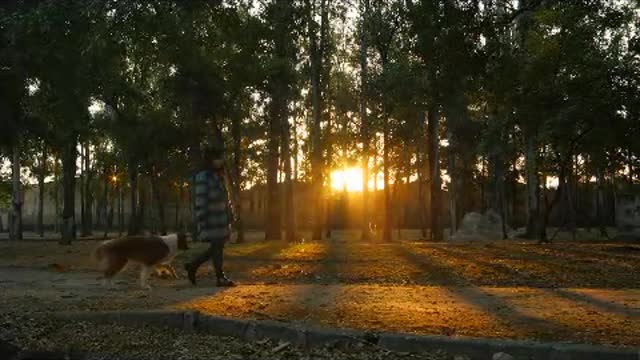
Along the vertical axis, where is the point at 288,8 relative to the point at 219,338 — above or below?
above

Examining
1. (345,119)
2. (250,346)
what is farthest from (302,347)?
(345,119)

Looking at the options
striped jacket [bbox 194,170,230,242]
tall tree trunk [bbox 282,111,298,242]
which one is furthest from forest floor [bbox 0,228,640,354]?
tall tree trunk [bbox 282,111,298,242]

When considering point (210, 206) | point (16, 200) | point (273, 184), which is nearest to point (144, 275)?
point (210, 206)

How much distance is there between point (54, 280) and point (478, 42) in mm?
10039

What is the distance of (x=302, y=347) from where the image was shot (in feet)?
22.5

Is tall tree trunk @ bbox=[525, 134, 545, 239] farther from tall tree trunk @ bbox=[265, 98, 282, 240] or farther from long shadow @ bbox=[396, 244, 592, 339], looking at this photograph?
long shadow @ bbox=[396, 244, 592, 339]

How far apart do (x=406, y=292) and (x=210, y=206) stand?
3.26 meters

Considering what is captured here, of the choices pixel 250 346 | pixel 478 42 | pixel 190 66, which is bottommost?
pixel 250 346

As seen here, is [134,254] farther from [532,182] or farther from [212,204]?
[532,182]

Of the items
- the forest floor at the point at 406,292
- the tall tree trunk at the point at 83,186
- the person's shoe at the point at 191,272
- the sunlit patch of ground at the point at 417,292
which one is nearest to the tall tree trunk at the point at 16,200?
the tall tree trunk at the point at 83,186

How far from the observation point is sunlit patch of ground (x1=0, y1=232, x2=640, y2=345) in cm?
753

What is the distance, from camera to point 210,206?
1106 centimetres

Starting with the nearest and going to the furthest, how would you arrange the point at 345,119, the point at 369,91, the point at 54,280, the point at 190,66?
the point at 54,280 < the point at 190,66 < the point at 369,91 < the point at 345,119

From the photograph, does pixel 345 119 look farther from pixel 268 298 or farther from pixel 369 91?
pixel 268 298
